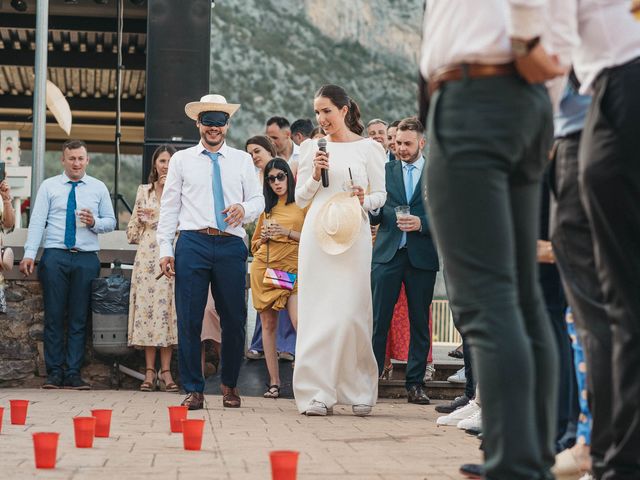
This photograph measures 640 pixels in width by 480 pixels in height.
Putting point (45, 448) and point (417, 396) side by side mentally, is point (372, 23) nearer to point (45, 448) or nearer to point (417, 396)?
point (417, 396)

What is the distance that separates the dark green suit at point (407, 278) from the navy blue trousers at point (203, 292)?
118 cm

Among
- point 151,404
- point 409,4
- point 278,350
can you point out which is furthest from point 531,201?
point 409,4

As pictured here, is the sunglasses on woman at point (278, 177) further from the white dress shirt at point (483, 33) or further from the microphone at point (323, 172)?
the white dress shirt at point (483, 33)

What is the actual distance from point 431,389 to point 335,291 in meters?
2.37

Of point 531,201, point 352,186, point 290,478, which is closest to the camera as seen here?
point 531,201

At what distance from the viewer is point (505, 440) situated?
8.78 feet

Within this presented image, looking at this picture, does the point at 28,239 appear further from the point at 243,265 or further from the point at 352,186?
the point at 352,186

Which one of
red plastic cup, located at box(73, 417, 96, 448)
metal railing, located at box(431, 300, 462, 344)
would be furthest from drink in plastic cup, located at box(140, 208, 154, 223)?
metal railing, located at box(431, 300, 462, 344)

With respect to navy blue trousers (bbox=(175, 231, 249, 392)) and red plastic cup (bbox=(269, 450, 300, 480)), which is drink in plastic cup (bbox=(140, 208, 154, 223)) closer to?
navy blue trousers (bbox=(175, 231, 249, 392))

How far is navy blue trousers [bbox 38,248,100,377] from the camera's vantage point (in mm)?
10188

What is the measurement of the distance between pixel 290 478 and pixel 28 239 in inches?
290

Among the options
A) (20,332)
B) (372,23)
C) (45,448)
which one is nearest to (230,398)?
(20,332)

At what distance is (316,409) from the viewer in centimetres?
759

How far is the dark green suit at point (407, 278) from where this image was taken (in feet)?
28.5
